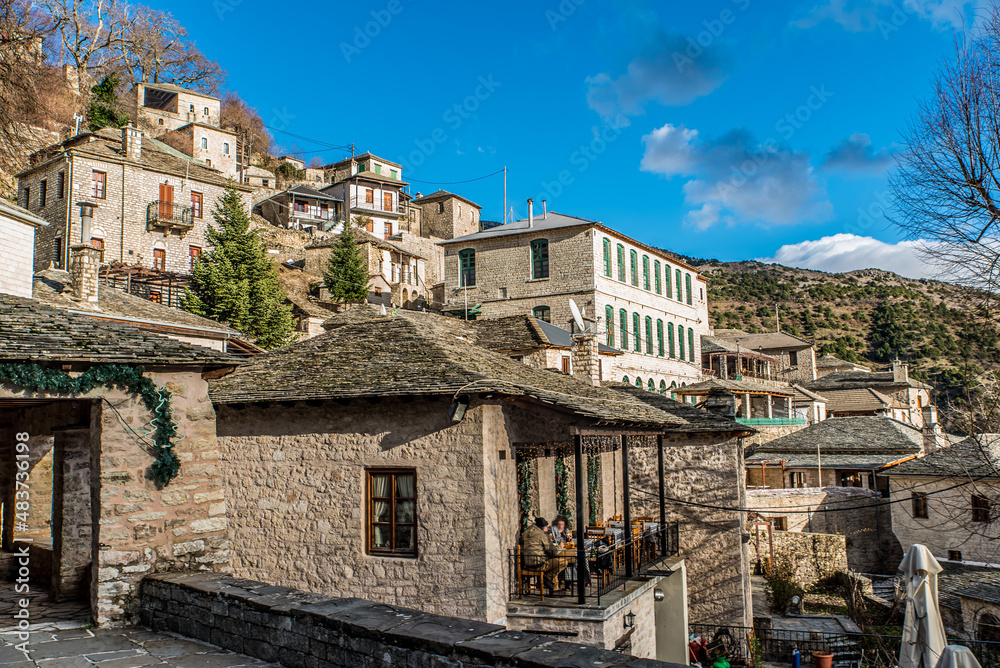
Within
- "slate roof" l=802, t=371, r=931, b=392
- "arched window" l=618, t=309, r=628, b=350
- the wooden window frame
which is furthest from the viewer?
"slate roof" l=802, t=371, r=931, b=392

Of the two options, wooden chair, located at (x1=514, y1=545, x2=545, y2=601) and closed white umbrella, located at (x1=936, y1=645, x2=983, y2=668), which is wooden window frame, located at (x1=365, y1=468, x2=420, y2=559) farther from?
closed white umbrella, located at (x1=936, y1=645, x2=983, y2=668)

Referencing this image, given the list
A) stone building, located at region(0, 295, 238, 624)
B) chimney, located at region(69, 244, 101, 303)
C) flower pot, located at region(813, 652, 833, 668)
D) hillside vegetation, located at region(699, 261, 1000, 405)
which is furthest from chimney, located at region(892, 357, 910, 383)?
stone building, located at region(0, 295, 238, 624)

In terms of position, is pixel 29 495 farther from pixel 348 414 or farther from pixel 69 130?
pixel 69 130

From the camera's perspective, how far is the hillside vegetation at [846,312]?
80.4m

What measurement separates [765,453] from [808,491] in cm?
549

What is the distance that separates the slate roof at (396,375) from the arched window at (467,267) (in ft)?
84.0

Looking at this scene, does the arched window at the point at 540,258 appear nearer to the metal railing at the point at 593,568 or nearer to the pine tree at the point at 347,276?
the pine tree at the point at 347,276

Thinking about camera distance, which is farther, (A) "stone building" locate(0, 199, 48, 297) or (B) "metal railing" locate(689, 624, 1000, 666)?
Result: (B) "metal railing" locate(689, 624, 1000, 666)

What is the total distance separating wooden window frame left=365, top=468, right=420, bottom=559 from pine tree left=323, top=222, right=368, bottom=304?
32.4 m

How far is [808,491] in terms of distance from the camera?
31688 mm

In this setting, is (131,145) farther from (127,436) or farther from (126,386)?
(127,436)

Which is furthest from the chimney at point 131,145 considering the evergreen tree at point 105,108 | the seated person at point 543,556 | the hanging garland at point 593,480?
the seated person at point 543,556

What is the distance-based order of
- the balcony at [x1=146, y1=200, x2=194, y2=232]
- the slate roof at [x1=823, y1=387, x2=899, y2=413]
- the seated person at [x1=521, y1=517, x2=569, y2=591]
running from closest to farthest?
the seated person at [x1=521, y1=517, x2=569, y2=591] < the balcony at [x1=146, y1=200, x2=194, y2=232] < the slate roof at [x1=823, y1=387, x2=899, y2=413]

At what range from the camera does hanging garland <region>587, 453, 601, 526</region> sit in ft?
58.2
